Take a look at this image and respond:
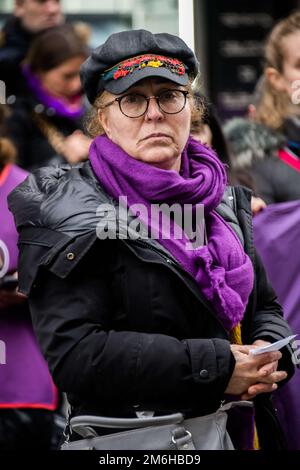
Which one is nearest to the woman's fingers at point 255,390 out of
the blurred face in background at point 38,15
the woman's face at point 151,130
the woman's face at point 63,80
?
the woman's face at point 151,130

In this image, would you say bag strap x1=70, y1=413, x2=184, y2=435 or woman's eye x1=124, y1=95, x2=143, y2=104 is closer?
bag strap x1=70, y1=413, x2=184, y2=435

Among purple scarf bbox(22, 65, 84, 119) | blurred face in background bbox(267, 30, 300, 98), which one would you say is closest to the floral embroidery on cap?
blurred face in background bbox(267, 30, 300, 98)

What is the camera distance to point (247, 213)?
130 inches

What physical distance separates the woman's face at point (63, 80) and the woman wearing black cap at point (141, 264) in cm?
237

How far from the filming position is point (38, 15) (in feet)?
20.0

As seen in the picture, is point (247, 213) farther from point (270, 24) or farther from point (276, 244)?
point (270, 24)

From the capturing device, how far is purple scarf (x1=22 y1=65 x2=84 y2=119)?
5438 mm

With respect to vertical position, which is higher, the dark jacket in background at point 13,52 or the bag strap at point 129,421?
the bag strap at point 129,421

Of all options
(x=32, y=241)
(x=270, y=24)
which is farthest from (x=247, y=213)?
(x=270, y=24)

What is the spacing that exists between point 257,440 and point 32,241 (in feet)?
3.25

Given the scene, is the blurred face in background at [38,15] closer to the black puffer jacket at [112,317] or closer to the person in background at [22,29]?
the person in background at [22,29]

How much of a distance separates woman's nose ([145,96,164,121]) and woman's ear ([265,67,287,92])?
1658 millimetres

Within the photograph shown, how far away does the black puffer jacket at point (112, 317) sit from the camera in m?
2.81

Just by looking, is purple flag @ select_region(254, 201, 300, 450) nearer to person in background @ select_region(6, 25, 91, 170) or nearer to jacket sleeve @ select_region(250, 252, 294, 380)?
jacket sleeve @ select_region(250, 252, 294, 380)
